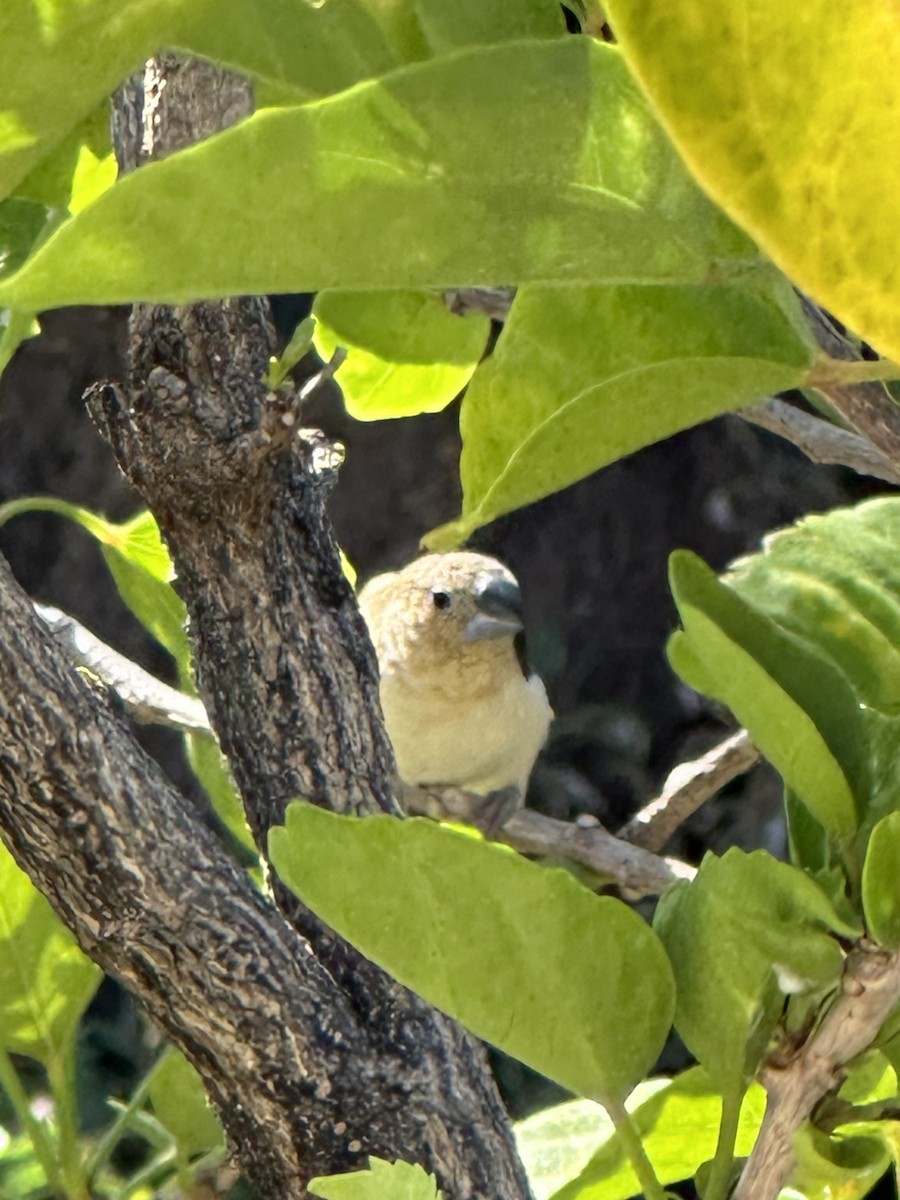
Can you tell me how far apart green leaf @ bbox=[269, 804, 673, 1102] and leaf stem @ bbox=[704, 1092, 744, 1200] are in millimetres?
28

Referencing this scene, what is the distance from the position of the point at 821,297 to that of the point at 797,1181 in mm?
260

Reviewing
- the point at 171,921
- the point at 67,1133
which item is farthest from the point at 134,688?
the point at 171,921

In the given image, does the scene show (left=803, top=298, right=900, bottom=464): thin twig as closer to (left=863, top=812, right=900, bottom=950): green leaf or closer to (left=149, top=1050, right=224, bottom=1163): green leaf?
(left=863, top=812, right=900, bottom=950): green leaf

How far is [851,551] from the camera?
32 centimetres

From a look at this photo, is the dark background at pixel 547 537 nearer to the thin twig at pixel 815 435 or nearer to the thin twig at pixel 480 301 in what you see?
the thin twig at pixel 815 435

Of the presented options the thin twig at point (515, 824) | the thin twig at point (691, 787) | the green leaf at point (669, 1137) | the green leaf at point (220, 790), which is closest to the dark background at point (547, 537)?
the thin twig at point (515, 824)

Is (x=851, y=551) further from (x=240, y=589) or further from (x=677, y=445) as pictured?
(x=677, y=445)

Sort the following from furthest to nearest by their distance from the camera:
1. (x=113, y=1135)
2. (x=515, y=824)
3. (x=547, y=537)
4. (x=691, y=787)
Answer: (x=547, y=537), (x=515, y=824), (x=691, y=787), (x=113, y=1135)

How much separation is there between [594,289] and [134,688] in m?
0.73

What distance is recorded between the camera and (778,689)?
29cm

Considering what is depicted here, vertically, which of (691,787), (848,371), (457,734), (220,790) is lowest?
(457,734)

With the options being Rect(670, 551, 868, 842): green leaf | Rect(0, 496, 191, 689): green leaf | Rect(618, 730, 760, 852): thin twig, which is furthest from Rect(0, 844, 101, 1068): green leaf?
Rect(618, 730, 760, 852): thin twig

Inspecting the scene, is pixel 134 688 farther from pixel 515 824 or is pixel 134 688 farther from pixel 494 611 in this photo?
pixel 494 611

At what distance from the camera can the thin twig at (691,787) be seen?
3.26ft
